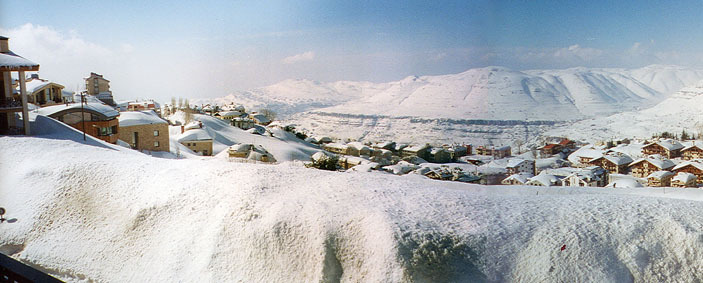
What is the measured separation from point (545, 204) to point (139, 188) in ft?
9.57

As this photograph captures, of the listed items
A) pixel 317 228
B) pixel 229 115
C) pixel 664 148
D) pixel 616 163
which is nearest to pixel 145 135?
pixel 317 228

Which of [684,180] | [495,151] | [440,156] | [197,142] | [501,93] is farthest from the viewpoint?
[197,142]

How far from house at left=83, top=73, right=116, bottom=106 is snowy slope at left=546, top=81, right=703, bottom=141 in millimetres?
10410

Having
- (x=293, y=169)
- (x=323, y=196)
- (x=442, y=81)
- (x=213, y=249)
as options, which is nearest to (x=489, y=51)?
(x=442, y=81)

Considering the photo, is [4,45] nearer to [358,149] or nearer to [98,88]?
[358,149]

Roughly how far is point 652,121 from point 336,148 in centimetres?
547

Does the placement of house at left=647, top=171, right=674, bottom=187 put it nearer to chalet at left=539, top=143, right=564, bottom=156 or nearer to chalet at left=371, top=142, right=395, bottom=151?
chalet at left=539, top=143, right=564, bottom=156

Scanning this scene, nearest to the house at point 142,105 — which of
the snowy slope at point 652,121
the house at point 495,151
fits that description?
the house at point 495,151

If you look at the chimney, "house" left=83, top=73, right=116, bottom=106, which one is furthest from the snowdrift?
"house" left=83, top=73, right=116, bottom=106

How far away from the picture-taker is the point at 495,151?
27.4 feet

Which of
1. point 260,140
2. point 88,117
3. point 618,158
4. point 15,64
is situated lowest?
point 260,140

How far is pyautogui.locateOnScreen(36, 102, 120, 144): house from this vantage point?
7371 millimetres

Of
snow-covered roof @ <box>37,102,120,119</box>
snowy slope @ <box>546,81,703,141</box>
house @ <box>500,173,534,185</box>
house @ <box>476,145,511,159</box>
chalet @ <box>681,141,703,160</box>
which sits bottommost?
house @ <box>500,173,534,185</box>

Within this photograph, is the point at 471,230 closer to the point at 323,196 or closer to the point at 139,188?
the point at 323,196
